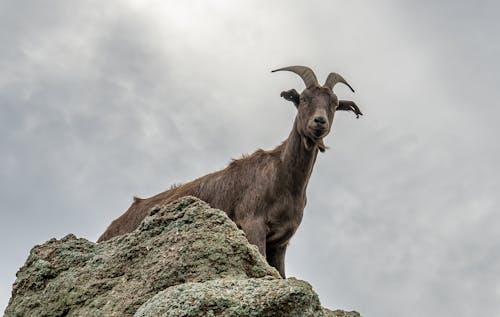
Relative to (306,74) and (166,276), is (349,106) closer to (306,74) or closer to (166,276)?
(306,74)

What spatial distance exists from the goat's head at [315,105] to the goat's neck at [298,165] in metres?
0.12

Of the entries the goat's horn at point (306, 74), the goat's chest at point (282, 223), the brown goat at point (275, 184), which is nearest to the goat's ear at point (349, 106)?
the brown goat at point (275, 184)

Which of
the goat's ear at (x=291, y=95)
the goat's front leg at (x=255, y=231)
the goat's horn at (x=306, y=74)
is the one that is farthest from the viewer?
the goat's ear at (x=291, y=95)

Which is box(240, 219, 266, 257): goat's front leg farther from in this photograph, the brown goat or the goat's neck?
the goat's neck

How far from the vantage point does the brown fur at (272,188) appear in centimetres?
1094

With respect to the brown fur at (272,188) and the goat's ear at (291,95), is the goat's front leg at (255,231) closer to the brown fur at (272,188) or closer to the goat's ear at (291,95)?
the brown fur at (272,188)

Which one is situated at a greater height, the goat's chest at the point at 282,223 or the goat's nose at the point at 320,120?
the goat's nose at the point at 320,120

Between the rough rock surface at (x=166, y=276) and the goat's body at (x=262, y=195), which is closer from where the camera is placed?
the rough rock surface at (x=166, y=276)

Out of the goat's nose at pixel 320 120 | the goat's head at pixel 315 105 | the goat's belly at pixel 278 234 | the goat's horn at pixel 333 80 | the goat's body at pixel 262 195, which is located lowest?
the goat's belly at pixel 278 234

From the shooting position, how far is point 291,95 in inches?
463

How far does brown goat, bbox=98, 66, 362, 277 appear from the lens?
→ 10938 mm

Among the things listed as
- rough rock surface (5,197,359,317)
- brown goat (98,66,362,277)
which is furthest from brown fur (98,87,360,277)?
rough rock surface (5,197,359,317)

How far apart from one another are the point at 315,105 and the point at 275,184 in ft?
4.44

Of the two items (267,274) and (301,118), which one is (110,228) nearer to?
(301,118)
